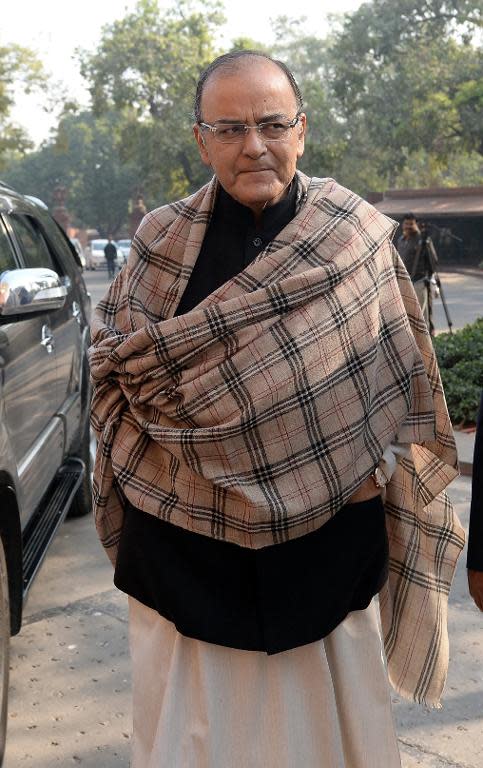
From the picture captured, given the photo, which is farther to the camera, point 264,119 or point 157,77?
point 157,77

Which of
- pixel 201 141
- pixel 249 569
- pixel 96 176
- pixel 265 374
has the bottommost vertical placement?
pixel 96 176

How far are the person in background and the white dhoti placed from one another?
31 centimetres

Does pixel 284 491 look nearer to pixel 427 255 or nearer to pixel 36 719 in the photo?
pixel 36 719

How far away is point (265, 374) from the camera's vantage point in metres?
2.42

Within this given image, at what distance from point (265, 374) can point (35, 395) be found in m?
2.43

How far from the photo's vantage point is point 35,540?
15.4 feet

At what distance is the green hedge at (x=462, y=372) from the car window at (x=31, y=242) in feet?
13.4

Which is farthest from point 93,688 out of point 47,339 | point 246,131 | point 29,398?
point 246,131

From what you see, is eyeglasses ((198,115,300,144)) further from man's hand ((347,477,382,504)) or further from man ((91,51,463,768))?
man's hand ((347,477,382,504))

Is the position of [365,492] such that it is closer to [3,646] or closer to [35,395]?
[3,646]

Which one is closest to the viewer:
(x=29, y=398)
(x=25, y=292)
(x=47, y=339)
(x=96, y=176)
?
(x=25, y=292)

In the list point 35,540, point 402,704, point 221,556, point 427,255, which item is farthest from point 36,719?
point 427,255

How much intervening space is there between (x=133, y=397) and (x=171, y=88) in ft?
155

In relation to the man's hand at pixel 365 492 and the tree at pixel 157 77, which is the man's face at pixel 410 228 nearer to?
the man's hand at pixel 365 492
